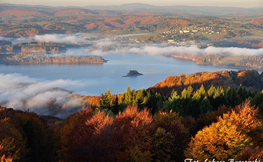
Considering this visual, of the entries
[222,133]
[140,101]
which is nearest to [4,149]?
[222,133]

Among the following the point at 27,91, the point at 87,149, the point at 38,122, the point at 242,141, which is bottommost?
the point at 27,91

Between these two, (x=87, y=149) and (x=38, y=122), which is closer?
(x=87, y=149)

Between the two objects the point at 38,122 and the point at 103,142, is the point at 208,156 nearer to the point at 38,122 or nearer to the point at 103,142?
the point at 103,142

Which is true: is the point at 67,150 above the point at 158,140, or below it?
below

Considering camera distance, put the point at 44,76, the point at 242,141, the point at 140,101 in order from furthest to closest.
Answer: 1. the point at 44,76
2. the point at 140,101
3. the point at 242,141

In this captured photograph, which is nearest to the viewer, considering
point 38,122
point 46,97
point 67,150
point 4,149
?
point 4,149

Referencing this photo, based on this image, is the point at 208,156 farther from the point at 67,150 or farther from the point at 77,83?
the point at 77,83

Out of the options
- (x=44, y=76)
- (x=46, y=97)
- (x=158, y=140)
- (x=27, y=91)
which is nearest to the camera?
(x=158, y=140)

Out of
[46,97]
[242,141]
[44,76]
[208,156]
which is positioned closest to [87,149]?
[208,156]

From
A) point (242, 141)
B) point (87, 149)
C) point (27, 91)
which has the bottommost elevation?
point (27, 91)
